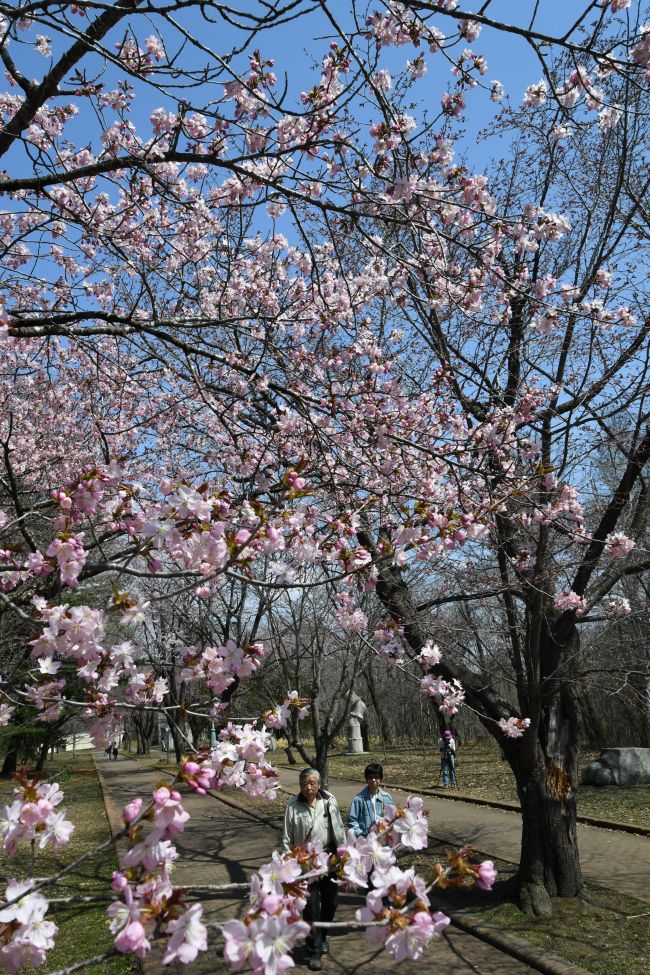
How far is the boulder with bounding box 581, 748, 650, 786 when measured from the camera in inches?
562

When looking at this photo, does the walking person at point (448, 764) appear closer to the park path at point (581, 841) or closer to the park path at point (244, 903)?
the park path at point (581, 841)

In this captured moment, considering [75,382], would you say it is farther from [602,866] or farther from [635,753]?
[635,753]

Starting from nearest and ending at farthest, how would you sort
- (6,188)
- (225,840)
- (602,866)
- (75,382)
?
(6,188), (602,866), (75,382), (225,840)

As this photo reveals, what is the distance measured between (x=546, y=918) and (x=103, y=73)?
7210 mm

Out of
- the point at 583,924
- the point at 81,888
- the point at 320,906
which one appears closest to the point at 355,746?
the point at 81,888

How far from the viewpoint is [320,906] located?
4887mm

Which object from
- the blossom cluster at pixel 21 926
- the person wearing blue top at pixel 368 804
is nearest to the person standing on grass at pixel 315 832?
the person wearing blue top at pixel 368 804

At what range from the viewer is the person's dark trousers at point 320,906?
4.68m

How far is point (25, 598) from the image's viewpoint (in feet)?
13.0

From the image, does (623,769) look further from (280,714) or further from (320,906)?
(280,714)

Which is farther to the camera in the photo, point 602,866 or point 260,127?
point 602,866

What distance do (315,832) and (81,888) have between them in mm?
4212

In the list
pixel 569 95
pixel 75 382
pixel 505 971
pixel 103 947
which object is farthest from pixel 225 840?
pixel 569 95

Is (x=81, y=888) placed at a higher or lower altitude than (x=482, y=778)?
higher
